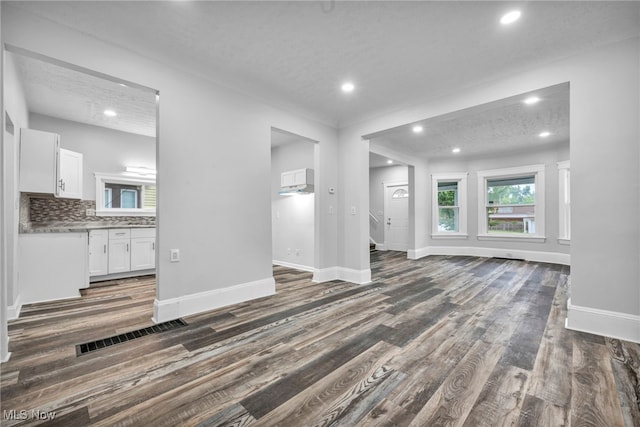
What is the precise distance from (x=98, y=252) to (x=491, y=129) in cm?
730

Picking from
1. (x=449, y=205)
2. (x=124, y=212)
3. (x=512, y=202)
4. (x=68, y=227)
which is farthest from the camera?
(x=449, y=205)

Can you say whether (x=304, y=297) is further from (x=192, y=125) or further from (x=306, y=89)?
(x=306, y=89)

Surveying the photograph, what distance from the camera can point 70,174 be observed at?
420 cm

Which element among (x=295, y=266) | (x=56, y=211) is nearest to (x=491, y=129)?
(x=295, y=266)

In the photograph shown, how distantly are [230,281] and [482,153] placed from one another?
673 cm

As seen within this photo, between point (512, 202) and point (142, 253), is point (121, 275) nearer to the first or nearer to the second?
point (142, 253)

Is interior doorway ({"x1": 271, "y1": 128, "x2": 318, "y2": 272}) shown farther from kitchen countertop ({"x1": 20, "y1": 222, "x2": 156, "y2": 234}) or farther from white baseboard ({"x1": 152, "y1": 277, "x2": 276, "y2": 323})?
kitchen countertop ({"x1": 20, "y1": 222, "x2": 156, "y2": 234})

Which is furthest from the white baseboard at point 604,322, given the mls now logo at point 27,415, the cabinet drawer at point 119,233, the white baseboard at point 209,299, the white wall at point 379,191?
the cabinet drawer at point 119,233

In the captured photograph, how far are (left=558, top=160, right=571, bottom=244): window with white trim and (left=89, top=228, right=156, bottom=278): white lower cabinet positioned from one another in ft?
28.4

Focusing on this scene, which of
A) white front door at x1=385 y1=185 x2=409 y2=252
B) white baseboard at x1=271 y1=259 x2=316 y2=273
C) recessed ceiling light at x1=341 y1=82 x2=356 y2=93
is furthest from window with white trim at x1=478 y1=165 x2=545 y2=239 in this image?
recessed ceiling light at x1=341 y1=82 x2=356 y2=93

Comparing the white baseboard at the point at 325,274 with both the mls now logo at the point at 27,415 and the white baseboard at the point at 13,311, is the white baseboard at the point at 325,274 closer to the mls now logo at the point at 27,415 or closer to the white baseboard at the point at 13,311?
the mls now logo at the point at 27,415

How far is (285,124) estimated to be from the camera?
3873 millimetres

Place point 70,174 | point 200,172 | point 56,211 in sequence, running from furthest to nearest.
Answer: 1. point 56,211
2. point 70,174
3. point 200,172

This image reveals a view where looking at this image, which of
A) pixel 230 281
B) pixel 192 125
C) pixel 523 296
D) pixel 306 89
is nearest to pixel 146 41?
pixel 192 125
